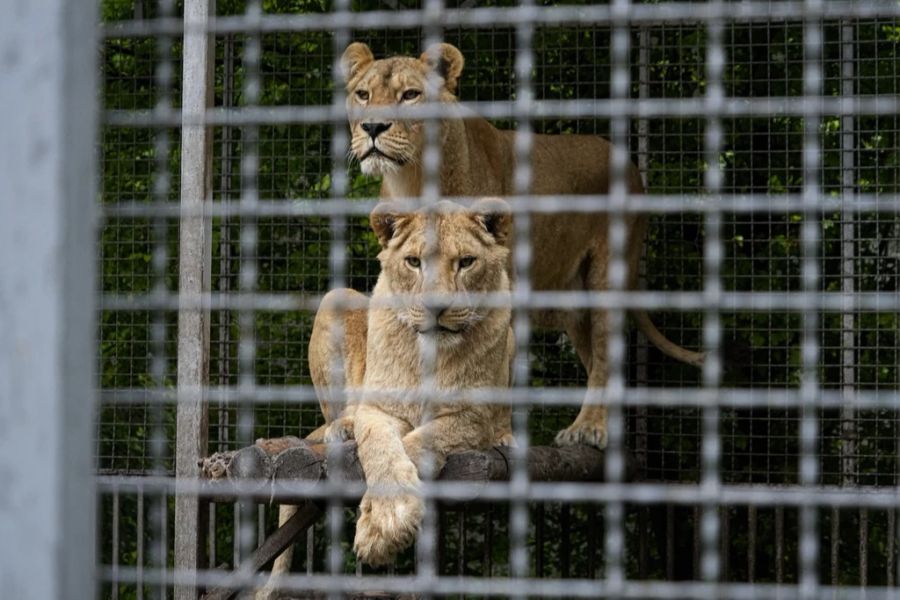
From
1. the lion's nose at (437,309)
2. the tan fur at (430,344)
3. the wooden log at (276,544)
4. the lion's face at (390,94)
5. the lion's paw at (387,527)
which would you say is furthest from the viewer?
the lion's face at (390,94)

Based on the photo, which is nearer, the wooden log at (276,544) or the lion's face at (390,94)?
the wooden log at (276,544)

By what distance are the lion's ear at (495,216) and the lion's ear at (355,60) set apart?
109 cm

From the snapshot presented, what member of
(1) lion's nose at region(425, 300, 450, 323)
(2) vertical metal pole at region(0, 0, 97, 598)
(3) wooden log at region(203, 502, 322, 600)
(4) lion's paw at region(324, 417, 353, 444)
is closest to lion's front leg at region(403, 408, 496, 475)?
(4) lion's paw at region(324, 417, 353, 444)

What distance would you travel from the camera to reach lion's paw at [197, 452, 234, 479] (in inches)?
153

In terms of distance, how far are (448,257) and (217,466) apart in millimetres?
958

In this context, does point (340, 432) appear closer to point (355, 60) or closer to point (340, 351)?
point (340, 351)

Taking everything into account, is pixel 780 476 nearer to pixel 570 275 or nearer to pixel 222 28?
pixel 570 275

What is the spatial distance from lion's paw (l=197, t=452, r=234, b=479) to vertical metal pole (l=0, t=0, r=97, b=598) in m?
2.14

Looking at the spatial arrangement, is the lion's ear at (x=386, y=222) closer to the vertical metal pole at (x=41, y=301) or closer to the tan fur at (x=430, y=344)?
the tan fur at (x=430, y=344)

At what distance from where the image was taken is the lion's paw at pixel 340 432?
426cm

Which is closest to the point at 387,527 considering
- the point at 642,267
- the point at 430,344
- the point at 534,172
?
the point at 430,344

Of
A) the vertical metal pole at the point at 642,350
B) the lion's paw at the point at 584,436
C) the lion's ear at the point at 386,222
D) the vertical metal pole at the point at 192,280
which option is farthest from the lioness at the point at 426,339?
the vertical metal pole at the point at 642,350

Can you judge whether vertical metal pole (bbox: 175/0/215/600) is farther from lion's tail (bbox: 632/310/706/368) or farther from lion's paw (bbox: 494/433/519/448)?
lion's tail (bbox: 632/310/706/368)

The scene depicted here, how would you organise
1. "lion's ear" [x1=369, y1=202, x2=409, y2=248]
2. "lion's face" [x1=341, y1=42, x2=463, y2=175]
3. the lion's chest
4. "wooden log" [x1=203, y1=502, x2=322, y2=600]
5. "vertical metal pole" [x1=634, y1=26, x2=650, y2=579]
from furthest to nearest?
"vertical metal pole" [x1=634, y1=26, x2=650, y2=579]
"lion's face" [x1=341, y1=42, x2=463, y2=175]
"wooden log" [x1=203, y1=502, x2=322, y2=600]
the lion's chest
"lion's ear" [x1=369, y1=202, x2=409, y2=248]
